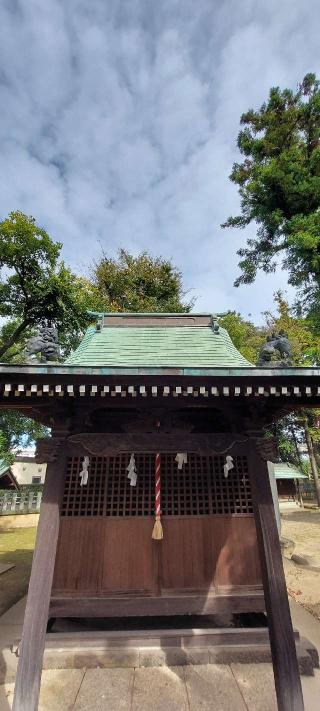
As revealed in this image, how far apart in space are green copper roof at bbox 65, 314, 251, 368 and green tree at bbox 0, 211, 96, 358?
9564mm

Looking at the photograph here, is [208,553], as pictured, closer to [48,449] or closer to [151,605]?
[151,605]

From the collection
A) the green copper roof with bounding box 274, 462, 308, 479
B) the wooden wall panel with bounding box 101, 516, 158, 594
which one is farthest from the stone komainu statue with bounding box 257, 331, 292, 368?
the green copper roof with bounding box 274, 462, 308, 479

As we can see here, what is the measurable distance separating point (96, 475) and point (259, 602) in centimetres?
457

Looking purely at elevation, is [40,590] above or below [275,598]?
above

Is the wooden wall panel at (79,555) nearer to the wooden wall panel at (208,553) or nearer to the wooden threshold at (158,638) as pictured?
the wooden threshold at (158,638)

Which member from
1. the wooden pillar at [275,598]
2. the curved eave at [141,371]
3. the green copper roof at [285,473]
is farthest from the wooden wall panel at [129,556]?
the green copper roof at [285,473]

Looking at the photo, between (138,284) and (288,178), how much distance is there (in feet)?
47.8

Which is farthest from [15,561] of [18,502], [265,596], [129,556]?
[265,596]

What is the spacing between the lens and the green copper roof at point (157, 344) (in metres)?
7.60

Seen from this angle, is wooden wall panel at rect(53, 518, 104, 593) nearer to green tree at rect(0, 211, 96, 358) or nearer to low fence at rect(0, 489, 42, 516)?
green tree at rect(0, 211, 96, 358)

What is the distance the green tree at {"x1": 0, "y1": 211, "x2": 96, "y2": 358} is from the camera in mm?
17203

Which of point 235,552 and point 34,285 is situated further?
point 34,285

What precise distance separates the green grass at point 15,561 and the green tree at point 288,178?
17164mm

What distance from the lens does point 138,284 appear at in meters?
27.5
